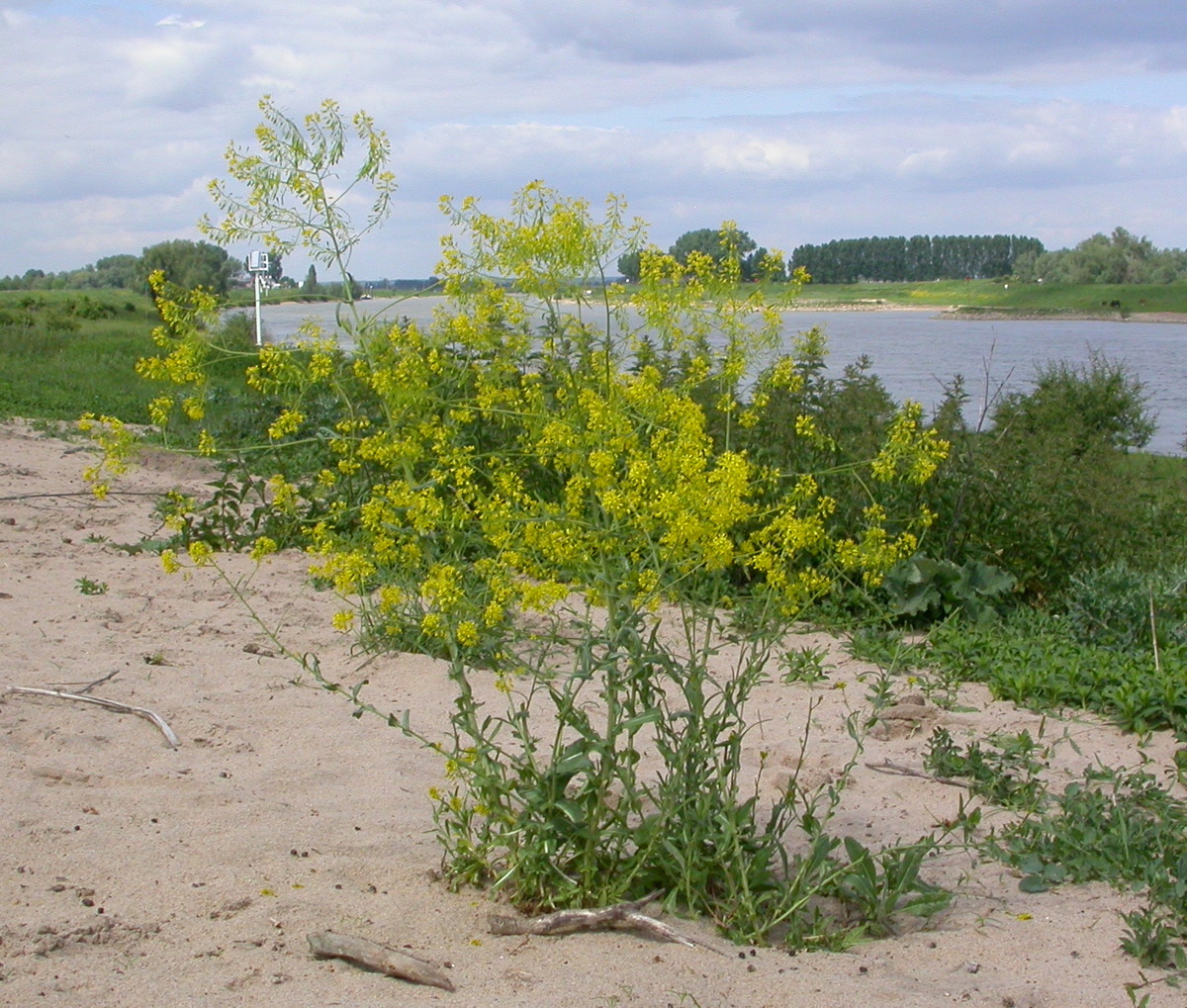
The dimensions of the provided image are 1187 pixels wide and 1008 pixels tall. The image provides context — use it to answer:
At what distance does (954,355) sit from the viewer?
2262 centimetres

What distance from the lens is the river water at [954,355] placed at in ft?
23.1

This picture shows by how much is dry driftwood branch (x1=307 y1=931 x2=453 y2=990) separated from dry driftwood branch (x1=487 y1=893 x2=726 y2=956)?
0.29 meters

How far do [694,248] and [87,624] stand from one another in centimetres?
308

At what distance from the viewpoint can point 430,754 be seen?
14.3 feet

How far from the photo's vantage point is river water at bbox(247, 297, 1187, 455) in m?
A: 7.04

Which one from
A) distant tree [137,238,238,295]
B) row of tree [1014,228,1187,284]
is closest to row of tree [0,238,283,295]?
distant tree [137,238,238,295]

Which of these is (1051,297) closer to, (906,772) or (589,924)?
(906,772)

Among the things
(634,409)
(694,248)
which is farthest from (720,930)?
(694,248)

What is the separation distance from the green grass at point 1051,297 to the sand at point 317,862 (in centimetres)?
4609

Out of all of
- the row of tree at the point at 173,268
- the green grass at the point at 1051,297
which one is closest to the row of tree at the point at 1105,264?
the green grass at the point at 1051,297

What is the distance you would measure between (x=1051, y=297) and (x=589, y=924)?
59352 millimetres

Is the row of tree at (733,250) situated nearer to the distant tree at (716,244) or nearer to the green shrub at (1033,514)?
the distant tree at (716,244)

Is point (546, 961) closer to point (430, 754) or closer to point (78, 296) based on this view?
point (430, 754)

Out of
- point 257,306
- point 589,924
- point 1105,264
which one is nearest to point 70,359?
point 257,306
